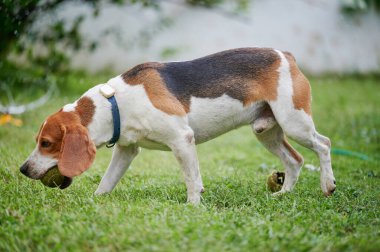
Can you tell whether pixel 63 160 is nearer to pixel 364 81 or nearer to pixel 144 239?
Answer: pixel 144 239

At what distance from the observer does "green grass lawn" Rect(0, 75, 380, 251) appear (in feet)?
11.7

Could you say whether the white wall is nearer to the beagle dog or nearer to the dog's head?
the beagle dog

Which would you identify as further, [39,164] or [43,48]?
[43,48]

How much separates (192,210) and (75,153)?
1.03 m

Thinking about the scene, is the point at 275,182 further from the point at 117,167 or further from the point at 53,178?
the point at 53,178

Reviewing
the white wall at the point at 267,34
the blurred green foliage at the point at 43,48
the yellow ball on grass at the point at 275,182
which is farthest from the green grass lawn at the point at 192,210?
the white wall at the point at 267,34

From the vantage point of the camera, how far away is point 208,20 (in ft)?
46.3

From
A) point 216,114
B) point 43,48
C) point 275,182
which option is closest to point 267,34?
point 43,48

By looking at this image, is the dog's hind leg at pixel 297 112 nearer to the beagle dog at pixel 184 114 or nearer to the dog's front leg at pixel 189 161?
the beagle dog at pixel 184 114

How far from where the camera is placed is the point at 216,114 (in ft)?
16.1

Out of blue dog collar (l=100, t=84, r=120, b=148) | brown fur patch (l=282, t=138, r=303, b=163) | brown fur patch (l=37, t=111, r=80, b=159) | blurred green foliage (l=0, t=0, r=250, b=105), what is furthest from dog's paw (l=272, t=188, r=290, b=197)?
blurred green foliage (l=0, t=0, r=250, b=105)

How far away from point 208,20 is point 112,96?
984 cm

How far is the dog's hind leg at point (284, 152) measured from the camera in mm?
5355

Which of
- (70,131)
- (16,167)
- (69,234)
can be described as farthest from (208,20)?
(69,234)
